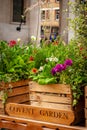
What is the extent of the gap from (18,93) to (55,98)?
0.95 feet

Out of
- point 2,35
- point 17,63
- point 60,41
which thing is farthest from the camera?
point 2,35

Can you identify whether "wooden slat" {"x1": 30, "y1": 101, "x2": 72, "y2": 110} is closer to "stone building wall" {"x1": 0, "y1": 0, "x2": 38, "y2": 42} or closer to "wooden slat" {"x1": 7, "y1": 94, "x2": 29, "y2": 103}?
"wooden slat" {"x1": 7, "y1": 94, "x2": 29, "y2": 103}

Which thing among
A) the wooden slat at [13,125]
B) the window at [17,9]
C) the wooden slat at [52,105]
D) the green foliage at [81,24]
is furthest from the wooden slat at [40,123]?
the window at [17,9]

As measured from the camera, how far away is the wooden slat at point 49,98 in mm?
1488

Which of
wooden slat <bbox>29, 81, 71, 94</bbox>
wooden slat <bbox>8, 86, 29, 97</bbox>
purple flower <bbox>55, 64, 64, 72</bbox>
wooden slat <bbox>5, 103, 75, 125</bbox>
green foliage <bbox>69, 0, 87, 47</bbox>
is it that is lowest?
wooden slat <bbox>5, 103, 75, 125</bbox>

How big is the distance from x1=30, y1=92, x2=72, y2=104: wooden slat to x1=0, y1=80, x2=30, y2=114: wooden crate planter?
5.6 inches

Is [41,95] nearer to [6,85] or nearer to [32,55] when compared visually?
[6,85]

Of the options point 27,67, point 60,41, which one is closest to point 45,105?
point 27,67

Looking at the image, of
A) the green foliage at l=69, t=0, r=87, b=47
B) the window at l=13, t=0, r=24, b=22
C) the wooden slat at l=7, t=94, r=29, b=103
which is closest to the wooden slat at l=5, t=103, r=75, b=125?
the wooden slat at l=7, t=94, r=29, b=103

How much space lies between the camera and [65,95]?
1492 millimetres

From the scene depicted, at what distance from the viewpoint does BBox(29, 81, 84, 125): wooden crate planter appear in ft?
4.86

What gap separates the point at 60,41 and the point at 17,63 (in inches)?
17.0

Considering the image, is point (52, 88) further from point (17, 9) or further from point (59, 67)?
point (17, 9)

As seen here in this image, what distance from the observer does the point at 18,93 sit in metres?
1.75
